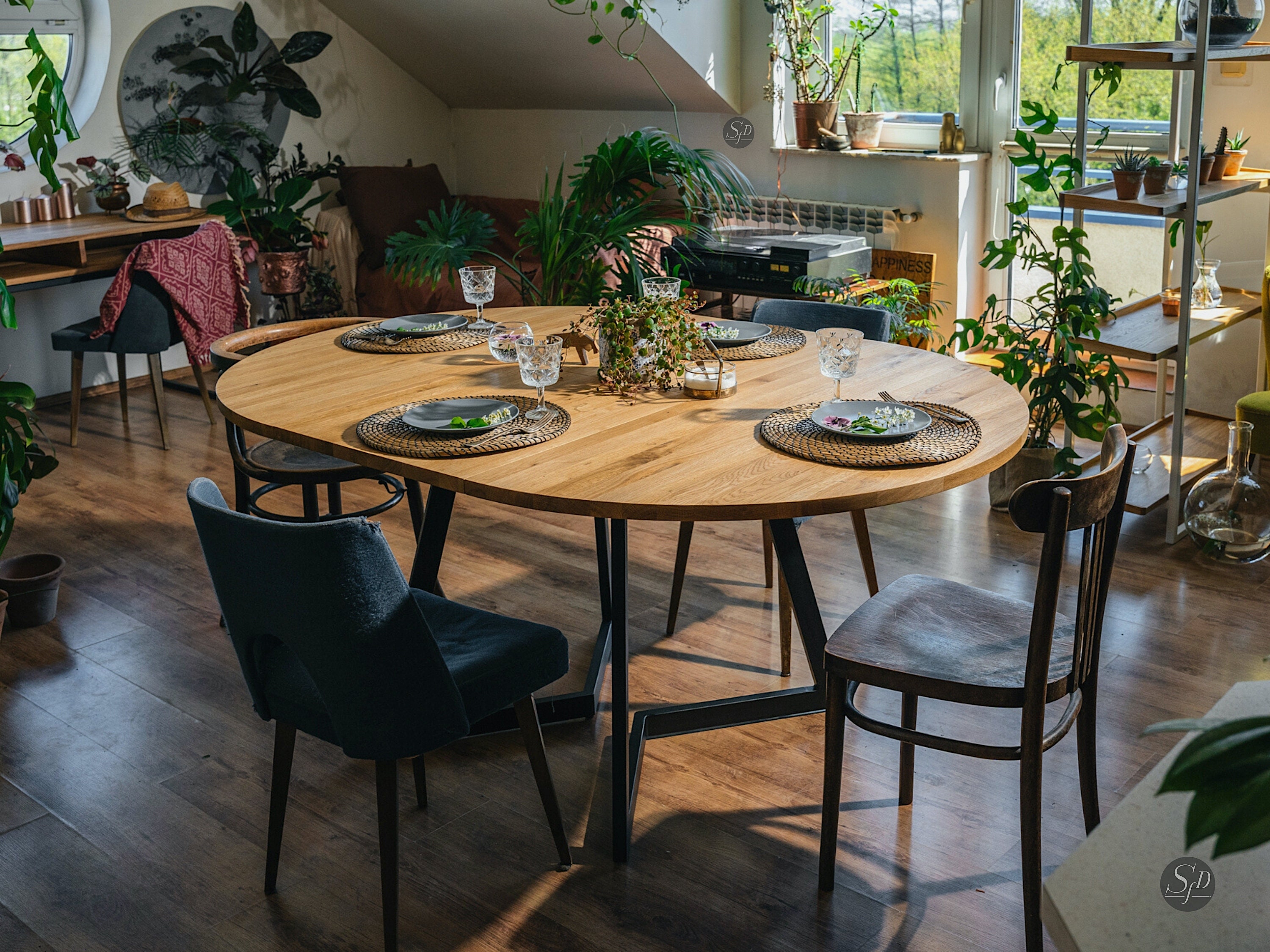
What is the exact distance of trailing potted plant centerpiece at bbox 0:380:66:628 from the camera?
109 inches

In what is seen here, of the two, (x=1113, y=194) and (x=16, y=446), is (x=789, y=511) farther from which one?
(x=1113, y=194)

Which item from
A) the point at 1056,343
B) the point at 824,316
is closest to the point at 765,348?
the point at 824,316

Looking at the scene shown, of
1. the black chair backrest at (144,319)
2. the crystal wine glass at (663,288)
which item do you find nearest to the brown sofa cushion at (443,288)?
the black chair backrest at (144,319)

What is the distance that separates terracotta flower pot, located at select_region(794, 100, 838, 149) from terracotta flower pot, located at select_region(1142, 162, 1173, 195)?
1.98 meters

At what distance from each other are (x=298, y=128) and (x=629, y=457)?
192 inches

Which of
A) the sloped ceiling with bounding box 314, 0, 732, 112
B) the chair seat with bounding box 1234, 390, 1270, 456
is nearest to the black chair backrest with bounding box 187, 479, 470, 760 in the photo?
the chair seat with bounding box 1234, 390, 1270, 456

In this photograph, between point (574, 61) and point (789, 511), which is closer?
point (789, 511)

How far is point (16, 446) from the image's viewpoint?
2.80 meters

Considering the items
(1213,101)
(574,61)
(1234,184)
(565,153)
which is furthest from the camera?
(565,153)

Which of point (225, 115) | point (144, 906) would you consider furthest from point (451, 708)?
point (225, 115)

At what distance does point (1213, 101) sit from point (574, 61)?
287 cm

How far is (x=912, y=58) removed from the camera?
5.14m

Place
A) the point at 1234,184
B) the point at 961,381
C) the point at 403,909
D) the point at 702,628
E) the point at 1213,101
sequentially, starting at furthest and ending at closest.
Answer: the point at 1213,101 < the point at 1234,184 < the point at 702,628 < the point at 961,381 < the point at 403,909

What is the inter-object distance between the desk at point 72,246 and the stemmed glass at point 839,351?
142 inches
